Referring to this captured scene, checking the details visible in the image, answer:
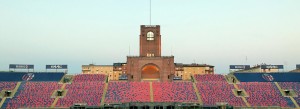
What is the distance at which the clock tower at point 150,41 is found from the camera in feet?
397

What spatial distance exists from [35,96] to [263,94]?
211 feet

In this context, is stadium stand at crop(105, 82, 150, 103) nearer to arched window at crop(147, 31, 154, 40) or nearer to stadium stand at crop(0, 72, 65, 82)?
stadium stand at crop(0, 72, 65, 82)

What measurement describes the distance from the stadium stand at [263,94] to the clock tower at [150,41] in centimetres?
3183

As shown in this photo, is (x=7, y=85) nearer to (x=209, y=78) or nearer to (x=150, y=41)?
(x=150, y=41)

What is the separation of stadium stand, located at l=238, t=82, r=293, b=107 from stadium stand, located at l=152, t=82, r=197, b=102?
15891mm

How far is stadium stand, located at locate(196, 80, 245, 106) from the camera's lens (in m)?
93.9

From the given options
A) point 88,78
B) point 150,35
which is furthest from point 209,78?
point 88,78

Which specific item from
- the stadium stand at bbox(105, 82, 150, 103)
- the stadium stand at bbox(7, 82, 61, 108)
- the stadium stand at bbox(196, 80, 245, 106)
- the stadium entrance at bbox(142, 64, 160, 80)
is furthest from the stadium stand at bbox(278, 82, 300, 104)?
the stadium stand at bbox(7, 82, 61, 108)

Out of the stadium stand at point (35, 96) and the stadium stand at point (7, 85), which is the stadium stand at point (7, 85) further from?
the stadium stand at point (35, 96)

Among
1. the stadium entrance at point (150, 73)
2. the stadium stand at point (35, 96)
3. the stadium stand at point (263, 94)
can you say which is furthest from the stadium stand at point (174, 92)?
the stadium stand at point (35, 96)

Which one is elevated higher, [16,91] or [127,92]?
[16,91]

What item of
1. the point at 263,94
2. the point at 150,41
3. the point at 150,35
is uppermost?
the point at 150,35

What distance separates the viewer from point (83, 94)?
97.5 meters

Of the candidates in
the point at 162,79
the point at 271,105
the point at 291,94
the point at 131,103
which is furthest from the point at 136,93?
the point at 291,94
